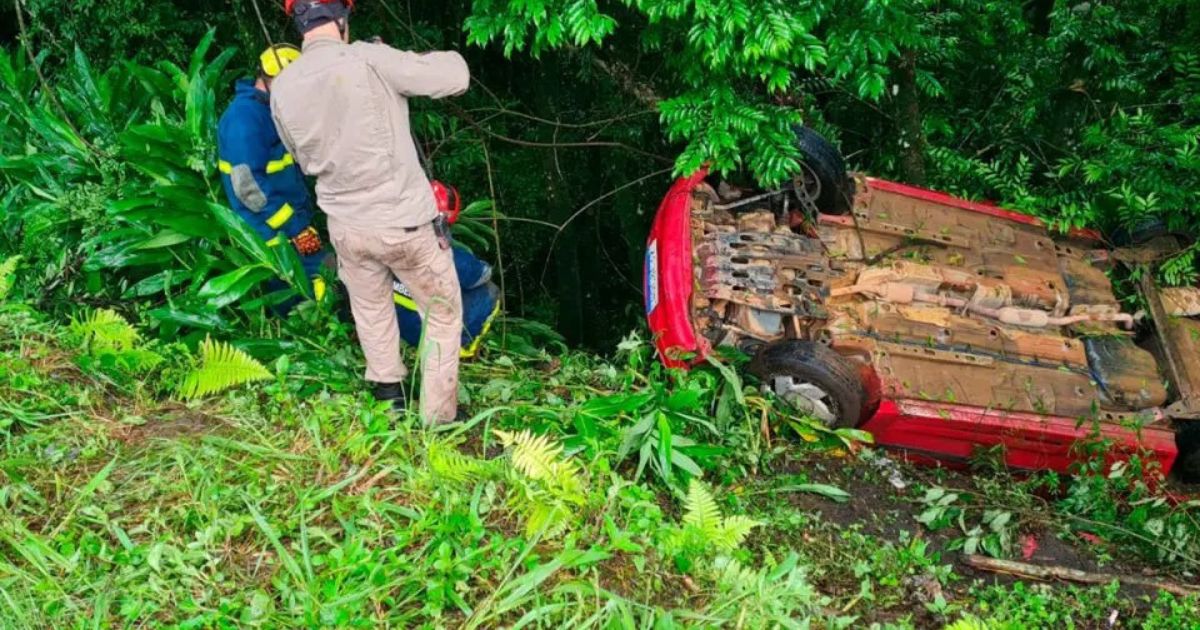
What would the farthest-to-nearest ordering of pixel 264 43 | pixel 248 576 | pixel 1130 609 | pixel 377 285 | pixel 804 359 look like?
pixel 264 43, pixel 804 359, pixel 377 285, pixel 1130 609, pixel 248 576

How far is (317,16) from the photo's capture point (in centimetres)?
304

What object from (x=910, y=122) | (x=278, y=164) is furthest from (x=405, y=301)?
(x=910, y=122)

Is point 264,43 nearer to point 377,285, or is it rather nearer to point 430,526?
point 377,285

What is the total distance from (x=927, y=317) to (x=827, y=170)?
3.24ft

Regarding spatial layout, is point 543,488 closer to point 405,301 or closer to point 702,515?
point 702,515

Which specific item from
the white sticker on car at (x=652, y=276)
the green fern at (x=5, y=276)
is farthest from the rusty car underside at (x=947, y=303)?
the green fern at (x=5, y=276)

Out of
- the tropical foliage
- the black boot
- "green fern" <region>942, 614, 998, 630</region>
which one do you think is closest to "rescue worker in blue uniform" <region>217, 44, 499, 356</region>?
the tropical foliage

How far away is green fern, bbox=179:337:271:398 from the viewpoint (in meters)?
3.22

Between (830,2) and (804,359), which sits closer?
(830,2)

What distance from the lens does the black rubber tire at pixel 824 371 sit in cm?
383

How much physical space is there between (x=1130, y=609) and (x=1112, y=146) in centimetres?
293

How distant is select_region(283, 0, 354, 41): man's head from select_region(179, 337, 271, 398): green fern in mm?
1314

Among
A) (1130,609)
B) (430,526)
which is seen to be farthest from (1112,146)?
(430,526)

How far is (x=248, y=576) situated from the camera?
95.8 inches
